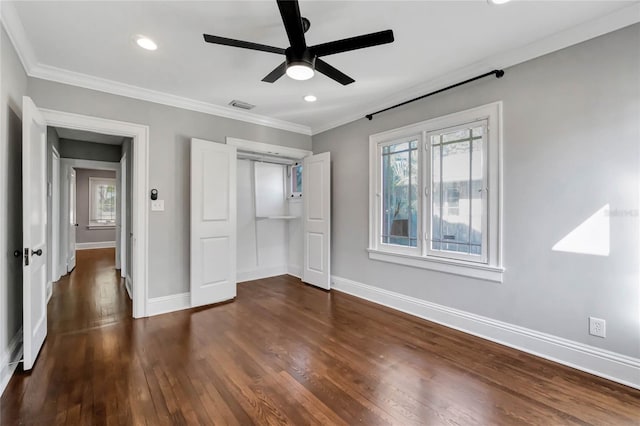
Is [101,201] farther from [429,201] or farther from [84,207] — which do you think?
[429,201]

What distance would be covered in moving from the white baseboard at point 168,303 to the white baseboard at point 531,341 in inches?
101

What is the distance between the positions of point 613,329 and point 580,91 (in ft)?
5.99

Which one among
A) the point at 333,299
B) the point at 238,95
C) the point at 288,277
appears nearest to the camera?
the point at 238,95

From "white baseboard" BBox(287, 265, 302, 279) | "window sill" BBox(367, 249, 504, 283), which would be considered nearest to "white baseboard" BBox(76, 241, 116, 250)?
"white baseboard" BBox(287, 265, 302, 279)

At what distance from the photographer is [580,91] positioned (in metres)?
2.25

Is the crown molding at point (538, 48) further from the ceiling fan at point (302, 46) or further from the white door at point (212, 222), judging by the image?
the white door at point (212, 222)

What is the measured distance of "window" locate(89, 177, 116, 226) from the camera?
8.91 metres

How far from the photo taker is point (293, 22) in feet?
5.38

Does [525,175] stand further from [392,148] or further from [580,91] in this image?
[392,148]

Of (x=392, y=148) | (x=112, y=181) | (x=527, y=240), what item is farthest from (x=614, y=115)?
(x=112, y=181)

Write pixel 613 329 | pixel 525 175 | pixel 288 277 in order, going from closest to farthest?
pixel 613 329 → pixel 525 175 → pixel 288 277

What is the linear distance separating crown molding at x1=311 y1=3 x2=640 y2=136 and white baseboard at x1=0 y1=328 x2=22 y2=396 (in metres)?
4.31

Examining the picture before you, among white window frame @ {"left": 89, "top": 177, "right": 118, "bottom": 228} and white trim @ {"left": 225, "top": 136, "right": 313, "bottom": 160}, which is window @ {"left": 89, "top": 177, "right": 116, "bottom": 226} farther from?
white trim @ {"left": 225, "top": 136, "right": 313, "bottom": 160}

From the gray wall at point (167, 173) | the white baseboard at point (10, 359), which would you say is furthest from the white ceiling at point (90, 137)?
the white baseboard at point (10, 359)
